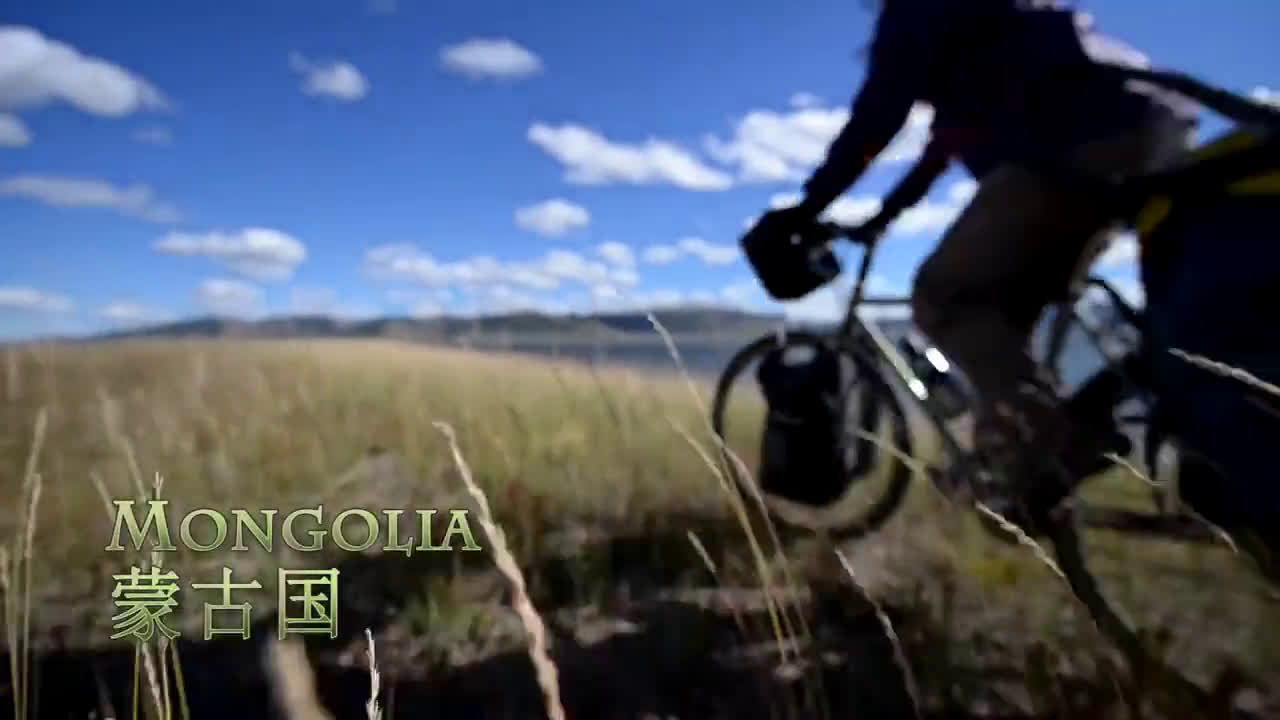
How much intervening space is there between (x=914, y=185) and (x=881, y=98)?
484 millimetres

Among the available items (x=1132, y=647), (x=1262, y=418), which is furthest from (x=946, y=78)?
(x=1132, y=647)

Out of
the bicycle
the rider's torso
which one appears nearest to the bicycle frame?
the bicycle

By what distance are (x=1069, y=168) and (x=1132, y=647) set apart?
793 mm

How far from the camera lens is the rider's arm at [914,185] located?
2029 mm

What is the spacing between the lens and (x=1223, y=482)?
3.96ft

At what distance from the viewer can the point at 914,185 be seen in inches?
87.5

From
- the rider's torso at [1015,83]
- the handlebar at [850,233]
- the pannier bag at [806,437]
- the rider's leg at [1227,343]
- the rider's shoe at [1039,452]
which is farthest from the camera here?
the pannier bag at [806,437]

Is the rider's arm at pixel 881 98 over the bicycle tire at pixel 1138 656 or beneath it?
over

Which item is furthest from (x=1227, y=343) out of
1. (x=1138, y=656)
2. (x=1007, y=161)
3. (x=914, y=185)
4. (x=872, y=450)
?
(x=872, y=450)

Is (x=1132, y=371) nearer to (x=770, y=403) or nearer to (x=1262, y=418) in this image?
(x=1262, y=418)

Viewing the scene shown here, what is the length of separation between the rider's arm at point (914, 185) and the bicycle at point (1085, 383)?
0.07 m

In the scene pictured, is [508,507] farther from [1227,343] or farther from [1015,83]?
[1227,343]

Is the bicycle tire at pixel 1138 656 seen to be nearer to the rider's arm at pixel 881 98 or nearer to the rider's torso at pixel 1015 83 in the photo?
the rider's torso at pixel 1015 83

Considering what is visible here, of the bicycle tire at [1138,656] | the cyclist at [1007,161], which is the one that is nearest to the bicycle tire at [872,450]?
the cyclist at [1007,161]
